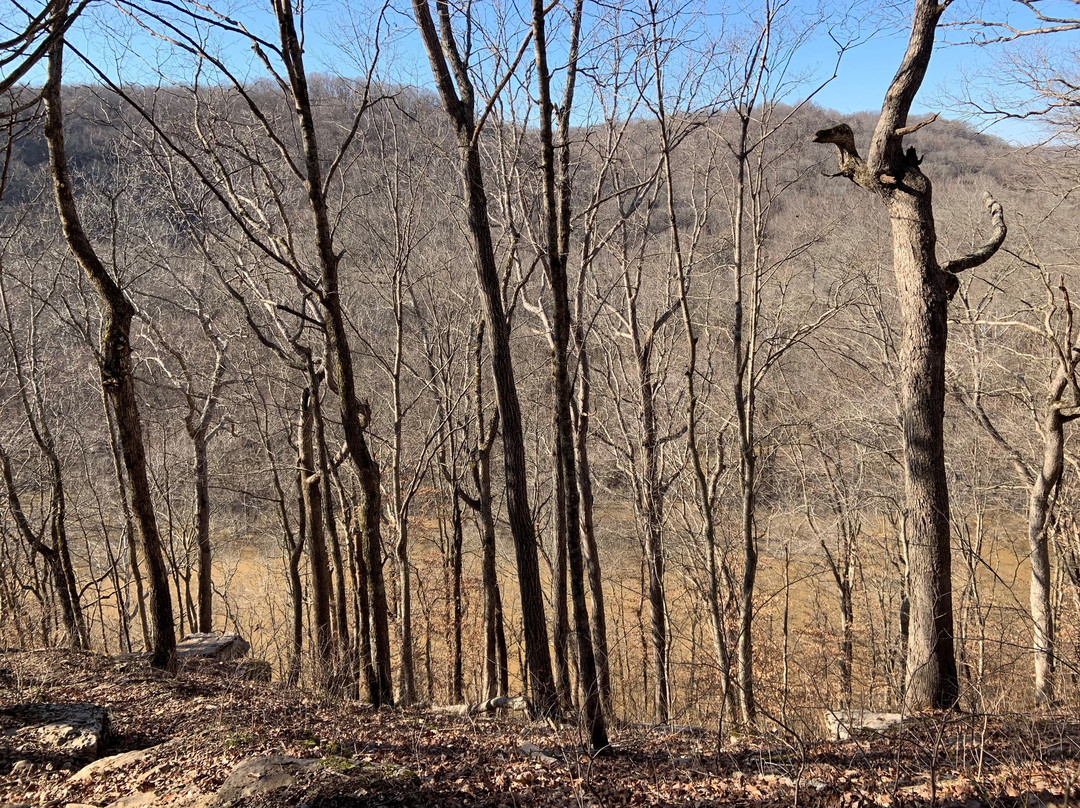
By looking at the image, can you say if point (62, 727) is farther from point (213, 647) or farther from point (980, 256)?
point (980, 256)

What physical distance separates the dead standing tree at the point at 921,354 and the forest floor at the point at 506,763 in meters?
1.40

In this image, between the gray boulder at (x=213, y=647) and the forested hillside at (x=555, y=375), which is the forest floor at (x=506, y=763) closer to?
the forested hillside at (x=555, y=375)

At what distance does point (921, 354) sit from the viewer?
20.0ft

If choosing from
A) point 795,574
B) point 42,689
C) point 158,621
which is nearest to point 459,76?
point 158,621

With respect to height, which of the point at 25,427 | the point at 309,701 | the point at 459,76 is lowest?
the point at 309,701

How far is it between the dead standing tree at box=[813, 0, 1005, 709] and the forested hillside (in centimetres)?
3

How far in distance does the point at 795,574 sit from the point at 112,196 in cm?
1930

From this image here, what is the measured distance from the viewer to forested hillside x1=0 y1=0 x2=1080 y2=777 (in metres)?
5.97

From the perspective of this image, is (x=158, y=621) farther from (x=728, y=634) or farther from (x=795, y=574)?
(x=795, y=574)

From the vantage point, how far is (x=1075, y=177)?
8.73 m

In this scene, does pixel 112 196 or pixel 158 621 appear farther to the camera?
pixel 112 196

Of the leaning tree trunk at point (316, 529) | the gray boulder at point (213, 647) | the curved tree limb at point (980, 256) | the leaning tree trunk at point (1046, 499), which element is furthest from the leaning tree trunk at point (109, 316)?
the leaning tree trunk at point (1046, 499)

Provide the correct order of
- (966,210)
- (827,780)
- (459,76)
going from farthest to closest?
(966,210) < (459,76) < (827,780)

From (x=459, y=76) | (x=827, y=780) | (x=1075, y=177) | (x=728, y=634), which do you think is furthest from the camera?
(x=728, y=634)
